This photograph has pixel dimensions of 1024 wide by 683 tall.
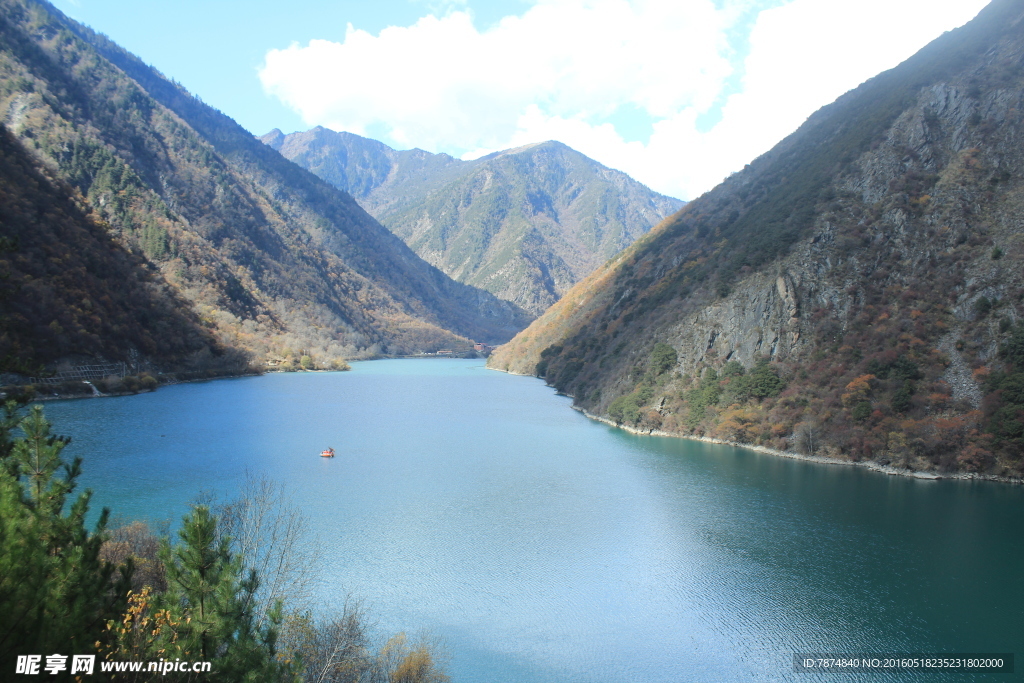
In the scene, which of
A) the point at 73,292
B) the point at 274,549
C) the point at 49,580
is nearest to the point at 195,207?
the point at 73,292

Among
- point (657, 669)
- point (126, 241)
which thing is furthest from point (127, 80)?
point (657, 669)

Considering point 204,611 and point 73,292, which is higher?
point 73,292

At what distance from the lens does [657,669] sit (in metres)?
17.6

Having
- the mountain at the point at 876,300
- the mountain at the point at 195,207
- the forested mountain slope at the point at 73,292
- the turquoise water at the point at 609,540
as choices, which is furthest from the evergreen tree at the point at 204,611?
the mountain at the point at 195,207

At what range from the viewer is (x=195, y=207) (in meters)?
133

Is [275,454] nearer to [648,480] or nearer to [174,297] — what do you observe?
[648,480]

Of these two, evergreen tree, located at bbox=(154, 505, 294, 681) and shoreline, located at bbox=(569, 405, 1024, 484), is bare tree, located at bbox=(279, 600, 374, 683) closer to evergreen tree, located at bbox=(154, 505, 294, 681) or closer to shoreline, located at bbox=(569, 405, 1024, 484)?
evergreen tree, located at bbox=(154, 505, 294, 681)

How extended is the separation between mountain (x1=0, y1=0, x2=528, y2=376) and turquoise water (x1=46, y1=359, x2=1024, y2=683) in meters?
60.4

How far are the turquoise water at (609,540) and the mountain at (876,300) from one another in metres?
3.50

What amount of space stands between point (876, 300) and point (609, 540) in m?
33.2

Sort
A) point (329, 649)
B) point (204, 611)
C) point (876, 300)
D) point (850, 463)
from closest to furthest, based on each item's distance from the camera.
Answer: point (204, 611) → point (329, 649) → point (850, 463) → point (876, 300)

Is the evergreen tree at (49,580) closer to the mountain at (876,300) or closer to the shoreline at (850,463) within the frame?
the shoreline at (850,463)

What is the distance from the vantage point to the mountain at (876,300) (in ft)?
129

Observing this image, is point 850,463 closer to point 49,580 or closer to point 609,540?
point 609,540
